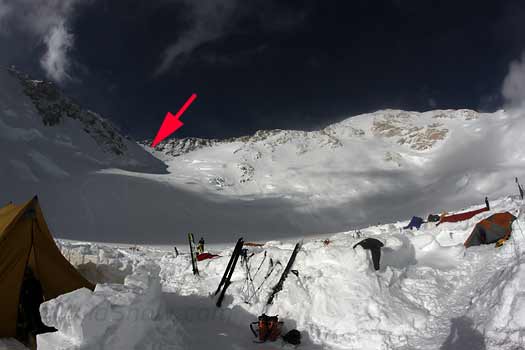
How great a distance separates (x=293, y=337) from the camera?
7.34 meters

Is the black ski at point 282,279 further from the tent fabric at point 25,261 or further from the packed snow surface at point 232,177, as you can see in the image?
the packed snow surface at point 232,177

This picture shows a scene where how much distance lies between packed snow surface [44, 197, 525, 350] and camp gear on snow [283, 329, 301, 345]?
0.58 feet

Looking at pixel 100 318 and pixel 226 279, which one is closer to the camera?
pixel 100 318

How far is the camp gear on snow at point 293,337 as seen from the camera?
7289 millimetres

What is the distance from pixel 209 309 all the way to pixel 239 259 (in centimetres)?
240

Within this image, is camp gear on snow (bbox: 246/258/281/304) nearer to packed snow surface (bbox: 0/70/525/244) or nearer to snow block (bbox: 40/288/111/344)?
snow block (bbox: 40/288/111/344)

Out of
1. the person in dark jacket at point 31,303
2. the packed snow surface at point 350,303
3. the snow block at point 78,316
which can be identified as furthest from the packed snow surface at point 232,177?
the snow block at point 78,316

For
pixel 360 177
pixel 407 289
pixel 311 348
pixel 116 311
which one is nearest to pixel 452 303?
pixel 407 289

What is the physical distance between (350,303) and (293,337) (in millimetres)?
1591

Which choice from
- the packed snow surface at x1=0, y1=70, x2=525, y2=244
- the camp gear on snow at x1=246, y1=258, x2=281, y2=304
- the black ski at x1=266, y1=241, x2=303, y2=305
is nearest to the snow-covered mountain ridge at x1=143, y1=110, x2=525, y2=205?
the packed snow surface at x1=0, y1=70, x2=525, y2=244

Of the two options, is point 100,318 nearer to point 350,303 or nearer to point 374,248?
point 350,303

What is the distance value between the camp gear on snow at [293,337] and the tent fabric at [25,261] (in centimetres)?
485

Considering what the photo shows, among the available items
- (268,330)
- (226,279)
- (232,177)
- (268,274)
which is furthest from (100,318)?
(232,177)

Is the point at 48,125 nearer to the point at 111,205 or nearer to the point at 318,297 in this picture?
the point at 111,205
